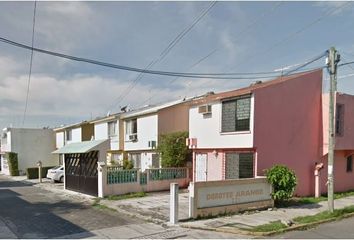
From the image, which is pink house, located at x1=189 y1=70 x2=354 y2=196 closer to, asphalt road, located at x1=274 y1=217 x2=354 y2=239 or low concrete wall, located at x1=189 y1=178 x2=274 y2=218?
low concrete wall, located at x1=189 y1=178 x2=274 y2=218

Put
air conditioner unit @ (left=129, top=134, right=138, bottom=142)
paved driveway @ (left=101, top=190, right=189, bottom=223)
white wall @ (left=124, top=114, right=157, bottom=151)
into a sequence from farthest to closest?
air conditioner unit @ (left=129, top=134, right=138, bottom=142), white wall @ (left=124, top=114, right=157, bottom=151), paved driveway @ (left=101, top=190, right=189, bottom=223)

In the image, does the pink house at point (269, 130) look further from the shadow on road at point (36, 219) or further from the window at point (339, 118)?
the shadow on road at point (36, 219)

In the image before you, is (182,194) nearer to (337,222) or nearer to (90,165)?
(90,165)

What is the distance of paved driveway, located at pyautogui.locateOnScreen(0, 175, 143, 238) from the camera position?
1005 cm

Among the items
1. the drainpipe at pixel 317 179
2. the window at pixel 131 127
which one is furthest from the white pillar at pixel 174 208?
the window at pixel 131 127

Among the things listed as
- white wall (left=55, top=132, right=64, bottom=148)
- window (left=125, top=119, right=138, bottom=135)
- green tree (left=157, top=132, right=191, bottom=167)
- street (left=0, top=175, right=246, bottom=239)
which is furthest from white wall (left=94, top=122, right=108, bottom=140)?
street (left=0, top=175, right=246, bottom=239)

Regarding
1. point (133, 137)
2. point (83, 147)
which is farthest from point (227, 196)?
point (133, 137)

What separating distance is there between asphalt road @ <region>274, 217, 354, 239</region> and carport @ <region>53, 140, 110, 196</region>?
10385mm

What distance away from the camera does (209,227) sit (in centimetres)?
1017

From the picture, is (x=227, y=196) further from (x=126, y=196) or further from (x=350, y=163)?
(x=350, y=163)

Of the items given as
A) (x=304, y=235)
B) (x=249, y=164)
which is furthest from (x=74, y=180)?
(x=304, y=235)

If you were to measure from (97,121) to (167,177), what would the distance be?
14092 millimetres

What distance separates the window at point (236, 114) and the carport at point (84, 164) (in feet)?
20.5

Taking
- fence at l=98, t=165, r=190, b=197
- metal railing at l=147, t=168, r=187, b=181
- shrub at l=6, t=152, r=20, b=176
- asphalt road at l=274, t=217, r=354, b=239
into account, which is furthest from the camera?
shrub at l=6, t=152, r=20, b=176
